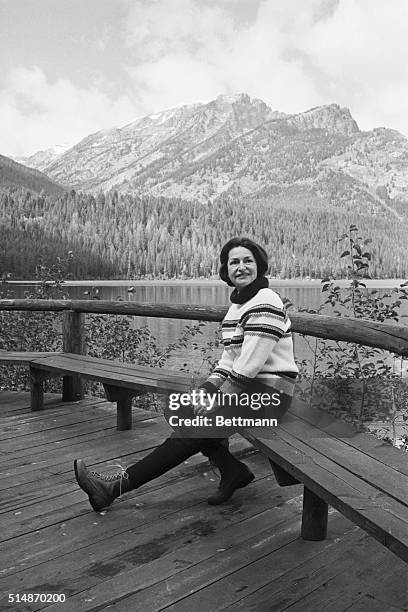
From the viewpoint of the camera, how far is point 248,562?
228 centimetres

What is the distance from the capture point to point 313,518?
2443mm

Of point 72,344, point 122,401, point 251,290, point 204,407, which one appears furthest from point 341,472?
point 72,344

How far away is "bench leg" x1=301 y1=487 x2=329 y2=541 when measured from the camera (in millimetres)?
2439

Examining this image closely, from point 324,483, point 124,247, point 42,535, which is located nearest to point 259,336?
point 324,483

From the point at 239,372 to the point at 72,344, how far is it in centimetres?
292

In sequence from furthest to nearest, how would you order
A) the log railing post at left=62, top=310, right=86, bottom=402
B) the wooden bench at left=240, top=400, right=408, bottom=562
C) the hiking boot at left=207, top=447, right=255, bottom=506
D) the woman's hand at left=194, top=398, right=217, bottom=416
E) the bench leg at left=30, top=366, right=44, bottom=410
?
the log railing post at left=62, top=310, right=86, bottom=402, the bench leg at left=30, top=366, right=44, bottom=410, the hiking boot at left=207, top=447, right=255, bottom=506, the woman's hand at left=194, top=398, right=217, bottom=416, the wooden bench at left=240, top=400, right=408, bottom=562

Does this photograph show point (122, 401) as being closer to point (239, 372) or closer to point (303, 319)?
point (303, 319)

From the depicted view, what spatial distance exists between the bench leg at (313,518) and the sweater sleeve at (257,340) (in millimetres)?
519

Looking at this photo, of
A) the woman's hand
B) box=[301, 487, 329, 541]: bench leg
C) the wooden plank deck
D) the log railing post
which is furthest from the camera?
the log railing post

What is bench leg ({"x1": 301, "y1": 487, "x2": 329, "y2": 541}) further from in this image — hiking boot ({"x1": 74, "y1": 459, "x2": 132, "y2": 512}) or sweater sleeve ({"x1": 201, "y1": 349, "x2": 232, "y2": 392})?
hiking boot ({"x1": 74, "y1": 459, "x2": 132, "y2": 512})

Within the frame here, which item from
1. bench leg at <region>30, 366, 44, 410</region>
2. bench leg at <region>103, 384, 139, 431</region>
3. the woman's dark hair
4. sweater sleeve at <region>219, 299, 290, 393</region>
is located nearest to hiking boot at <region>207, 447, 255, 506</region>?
sweater sleeve at <region>219, 299, 290, 393</region>

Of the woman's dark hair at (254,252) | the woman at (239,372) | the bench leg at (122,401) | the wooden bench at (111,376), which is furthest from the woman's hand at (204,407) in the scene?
the bench leg at (122,401)

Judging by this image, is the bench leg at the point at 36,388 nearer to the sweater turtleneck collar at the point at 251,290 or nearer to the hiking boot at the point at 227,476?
the hiking boot at the point at 227,476

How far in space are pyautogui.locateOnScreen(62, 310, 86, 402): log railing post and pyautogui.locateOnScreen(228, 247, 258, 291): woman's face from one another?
2.67 metres
